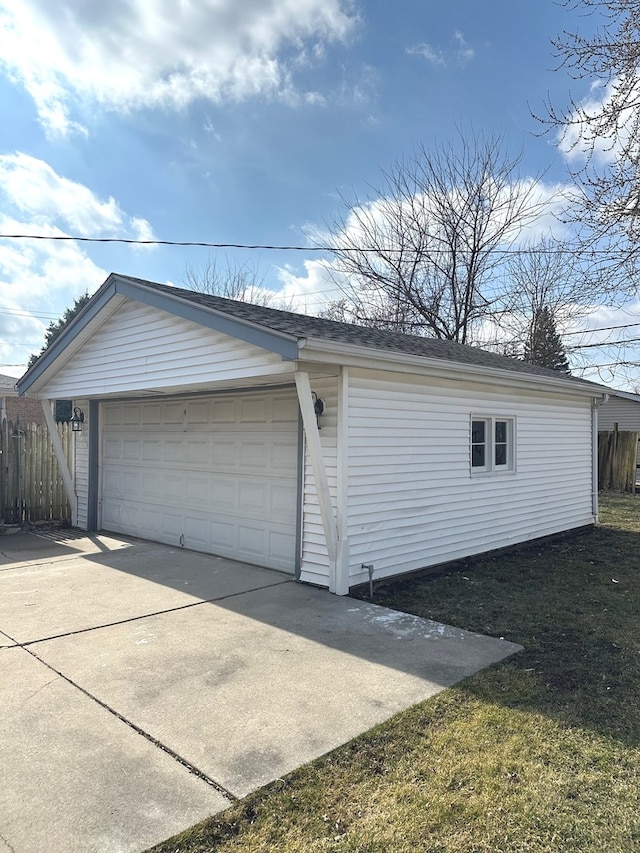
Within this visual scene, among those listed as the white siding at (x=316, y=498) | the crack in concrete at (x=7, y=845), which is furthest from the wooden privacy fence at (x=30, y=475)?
the crack in concrete at (x=7, y=845)

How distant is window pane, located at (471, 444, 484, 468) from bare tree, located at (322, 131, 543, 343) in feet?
38.8

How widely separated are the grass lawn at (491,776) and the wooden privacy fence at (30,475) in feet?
29.7

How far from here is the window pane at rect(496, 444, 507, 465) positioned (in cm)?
849

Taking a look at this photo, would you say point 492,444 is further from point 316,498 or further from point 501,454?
point 316,498

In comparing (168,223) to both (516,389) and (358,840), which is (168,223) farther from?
(358,840)

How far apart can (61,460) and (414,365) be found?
689 centimetres

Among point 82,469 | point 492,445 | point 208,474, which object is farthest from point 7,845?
point 82,469

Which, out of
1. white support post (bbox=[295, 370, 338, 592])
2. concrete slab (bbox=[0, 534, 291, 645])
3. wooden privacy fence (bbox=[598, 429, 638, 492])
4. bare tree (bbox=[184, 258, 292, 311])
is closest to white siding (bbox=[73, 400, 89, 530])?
concrete slab (bbox=[0, 534, 291, 645])

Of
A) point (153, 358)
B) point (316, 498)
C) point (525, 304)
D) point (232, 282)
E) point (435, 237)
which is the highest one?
point (232, 282)

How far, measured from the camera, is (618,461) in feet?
58.4

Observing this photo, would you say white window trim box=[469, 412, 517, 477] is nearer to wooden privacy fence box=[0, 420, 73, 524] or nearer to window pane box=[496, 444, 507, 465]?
window pane box=[496, 444, 507, 465]

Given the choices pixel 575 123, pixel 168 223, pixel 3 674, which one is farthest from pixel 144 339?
pixel 168 223

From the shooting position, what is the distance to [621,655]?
4.45m

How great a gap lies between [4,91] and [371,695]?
34.1 feet
